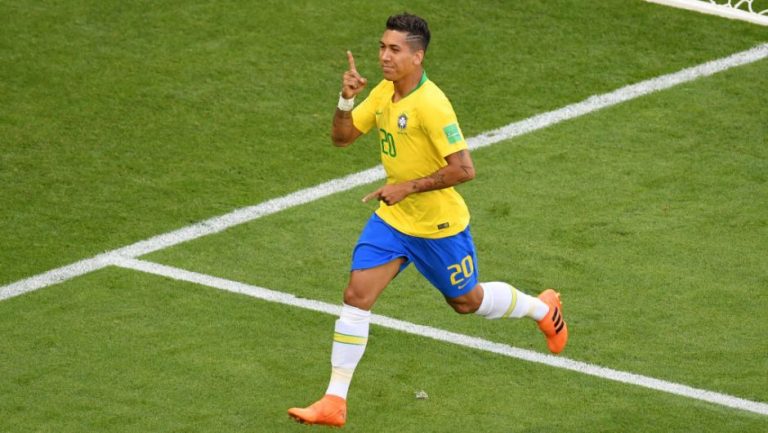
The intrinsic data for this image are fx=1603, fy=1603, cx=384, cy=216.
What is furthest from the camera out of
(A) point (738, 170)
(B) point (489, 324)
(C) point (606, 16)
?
(C) point (606, 16)

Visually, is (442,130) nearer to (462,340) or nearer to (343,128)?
(343,128)

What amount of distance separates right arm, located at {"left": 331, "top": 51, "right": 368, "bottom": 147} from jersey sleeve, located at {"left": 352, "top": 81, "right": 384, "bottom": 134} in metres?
0.03

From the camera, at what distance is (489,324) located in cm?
958

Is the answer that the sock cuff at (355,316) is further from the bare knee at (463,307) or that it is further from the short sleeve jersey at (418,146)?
the bare knee at (463,307)

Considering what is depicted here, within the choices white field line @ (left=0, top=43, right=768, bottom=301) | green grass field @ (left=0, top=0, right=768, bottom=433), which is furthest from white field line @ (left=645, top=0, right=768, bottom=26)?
white field line @ (left=0, top=43, right=768, bottom=301)

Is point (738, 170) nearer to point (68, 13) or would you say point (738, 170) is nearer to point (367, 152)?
point (367, 152)

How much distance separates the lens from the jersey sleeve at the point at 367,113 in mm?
8484

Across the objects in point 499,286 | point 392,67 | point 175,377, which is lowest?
point 175,377

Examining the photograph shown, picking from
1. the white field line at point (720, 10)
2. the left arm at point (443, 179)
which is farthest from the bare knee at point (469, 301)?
the white field line at point (720, 10)

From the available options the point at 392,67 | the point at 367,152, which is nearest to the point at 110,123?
the point at 367,152

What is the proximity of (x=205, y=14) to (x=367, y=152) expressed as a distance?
2.86 meters

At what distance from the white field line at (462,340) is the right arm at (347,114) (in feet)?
4.70

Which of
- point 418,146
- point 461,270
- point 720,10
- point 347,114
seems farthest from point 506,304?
point 720,10

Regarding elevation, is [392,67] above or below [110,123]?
above
